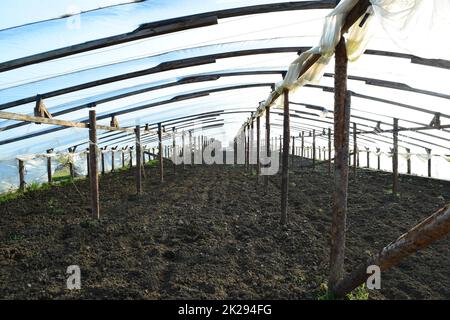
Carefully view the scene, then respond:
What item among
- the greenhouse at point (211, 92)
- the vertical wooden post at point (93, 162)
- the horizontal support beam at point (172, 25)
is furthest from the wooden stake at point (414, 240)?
the vertical wooden post at point (93, 162)

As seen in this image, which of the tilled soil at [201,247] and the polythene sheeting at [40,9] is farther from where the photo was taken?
the tilled soil at [201,247]

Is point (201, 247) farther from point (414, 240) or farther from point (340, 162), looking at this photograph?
point (414, 240)

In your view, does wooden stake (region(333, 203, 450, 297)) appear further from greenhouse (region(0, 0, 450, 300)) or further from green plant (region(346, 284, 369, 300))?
green plant (region(346, 284, 369, 300))

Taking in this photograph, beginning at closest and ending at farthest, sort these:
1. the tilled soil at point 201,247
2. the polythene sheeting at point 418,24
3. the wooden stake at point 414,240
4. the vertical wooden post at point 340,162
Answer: the wooden stake at point 414,240, the polythene sheeting at point 418,24, the vertical wooden post at point 340,162, the tilled soil at point 201,247

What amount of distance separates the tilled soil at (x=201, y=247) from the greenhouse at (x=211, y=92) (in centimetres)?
3

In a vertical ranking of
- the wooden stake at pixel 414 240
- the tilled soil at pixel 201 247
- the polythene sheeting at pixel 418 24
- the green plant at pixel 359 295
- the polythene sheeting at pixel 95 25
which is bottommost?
the tilled soil at pixel 201 247

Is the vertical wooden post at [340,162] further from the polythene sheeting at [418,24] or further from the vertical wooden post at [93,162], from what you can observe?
the vertical wooden post at [93,162]

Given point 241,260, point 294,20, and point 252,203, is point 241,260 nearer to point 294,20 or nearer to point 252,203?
point 294,20

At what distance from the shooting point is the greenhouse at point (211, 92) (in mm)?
2918

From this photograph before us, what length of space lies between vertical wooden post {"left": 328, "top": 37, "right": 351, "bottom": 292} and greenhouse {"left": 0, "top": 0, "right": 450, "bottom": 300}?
11mm

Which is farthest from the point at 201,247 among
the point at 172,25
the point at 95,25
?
the point at 95,25

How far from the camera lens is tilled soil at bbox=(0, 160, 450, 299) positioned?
3.29 metres

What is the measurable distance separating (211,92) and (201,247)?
5129 millimetres

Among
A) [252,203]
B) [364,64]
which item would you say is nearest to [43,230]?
[252,203]
